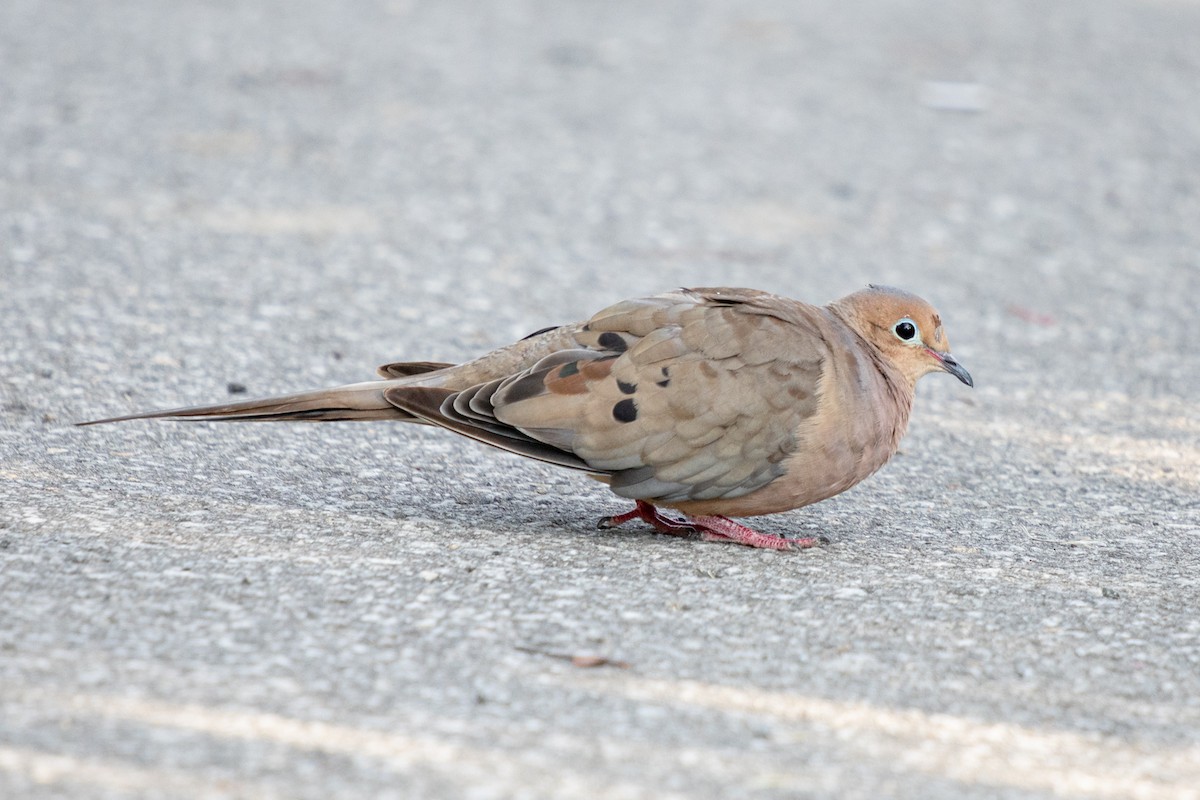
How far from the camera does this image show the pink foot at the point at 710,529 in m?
3.91

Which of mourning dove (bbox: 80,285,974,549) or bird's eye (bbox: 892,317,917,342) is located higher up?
bird's eye (bbox: 892,317,917,342)

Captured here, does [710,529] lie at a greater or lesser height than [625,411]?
lesser

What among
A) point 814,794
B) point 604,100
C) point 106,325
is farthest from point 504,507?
point 604,100

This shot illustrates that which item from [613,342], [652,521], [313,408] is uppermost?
[613,342]

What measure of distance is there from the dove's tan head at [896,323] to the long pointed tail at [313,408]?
4.54ft

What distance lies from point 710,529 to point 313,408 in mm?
1175

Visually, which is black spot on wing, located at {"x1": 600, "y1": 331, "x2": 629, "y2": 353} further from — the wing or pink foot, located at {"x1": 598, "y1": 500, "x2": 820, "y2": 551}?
pink foot, located at {"x1": 598, "y1": 500, "x2": 820, "y2": 551}

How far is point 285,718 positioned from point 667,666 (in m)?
0.84

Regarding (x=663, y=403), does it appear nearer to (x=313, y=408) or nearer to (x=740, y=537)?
(x=740, y=537)

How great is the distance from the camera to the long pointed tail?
3719 millimetres

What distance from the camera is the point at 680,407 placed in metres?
3.71

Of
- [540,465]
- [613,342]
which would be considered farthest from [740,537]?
[540,465]

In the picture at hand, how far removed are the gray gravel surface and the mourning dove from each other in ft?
0.77

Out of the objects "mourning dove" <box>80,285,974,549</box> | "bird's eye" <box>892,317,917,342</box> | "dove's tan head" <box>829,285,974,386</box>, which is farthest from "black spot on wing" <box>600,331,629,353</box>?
"bird's eye" <box>892,317,917,342</box>
